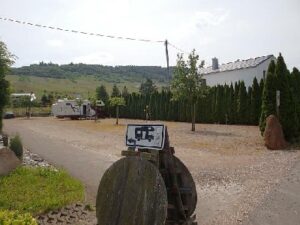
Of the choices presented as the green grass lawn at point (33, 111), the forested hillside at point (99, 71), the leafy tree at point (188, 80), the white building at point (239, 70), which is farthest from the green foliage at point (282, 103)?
the forested hillside at point (99, 71)

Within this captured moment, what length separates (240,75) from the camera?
141 feet

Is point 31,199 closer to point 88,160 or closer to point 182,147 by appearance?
point 88,160

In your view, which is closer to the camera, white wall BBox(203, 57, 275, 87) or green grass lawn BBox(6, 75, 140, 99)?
white wall BBox(203, 57, 275, 87)

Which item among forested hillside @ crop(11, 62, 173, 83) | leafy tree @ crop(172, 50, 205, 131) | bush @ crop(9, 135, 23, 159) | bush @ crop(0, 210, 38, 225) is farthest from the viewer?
forested hillside @ crop(11, 62, 173, 83)

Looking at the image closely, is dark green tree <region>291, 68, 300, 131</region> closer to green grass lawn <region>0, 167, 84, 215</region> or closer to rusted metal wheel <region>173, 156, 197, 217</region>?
green grass lawn <region>0, 167, 84, 215</region>

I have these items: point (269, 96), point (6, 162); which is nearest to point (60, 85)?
point (269, 96)

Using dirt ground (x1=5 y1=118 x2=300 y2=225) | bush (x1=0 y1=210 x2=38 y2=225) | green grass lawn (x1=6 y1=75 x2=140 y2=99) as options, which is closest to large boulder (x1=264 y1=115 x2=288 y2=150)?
dirt ground (x1=5 y1=118 x2=300 y2=225)

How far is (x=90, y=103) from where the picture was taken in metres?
50.8

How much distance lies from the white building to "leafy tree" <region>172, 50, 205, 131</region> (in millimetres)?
14435

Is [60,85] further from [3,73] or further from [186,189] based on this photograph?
[186,189]

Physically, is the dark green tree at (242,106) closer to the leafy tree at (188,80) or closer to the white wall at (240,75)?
the leafy tree at (188,80)

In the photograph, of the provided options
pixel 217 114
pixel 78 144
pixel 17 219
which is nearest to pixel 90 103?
pixel 217 114

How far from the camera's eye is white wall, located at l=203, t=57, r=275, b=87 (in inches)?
1630

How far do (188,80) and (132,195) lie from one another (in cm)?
2130
